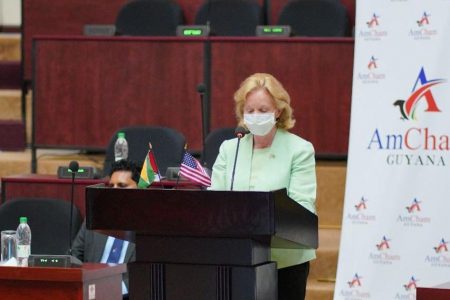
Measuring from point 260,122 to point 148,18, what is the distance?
537 cm

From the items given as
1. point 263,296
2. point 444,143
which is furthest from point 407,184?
point 263,296

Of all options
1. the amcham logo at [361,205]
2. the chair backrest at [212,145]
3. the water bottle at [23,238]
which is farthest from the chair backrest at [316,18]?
the water bottle at [23,238]

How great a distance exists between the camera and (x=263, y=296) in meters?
3.82

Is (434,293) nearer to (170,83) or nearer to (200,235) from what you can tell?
(200,235)

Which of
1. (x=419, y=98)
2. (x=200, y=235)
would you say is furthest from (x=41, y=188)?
(x=200, y=235)

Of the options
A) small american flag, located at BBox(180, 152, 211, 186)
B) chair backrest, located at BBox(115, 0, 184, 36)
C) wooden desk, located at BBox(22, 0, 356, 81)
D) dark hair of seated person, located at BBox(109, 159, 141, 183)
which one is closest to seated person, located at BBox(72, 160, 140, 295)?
dark hair of seated person, located at BBox(109, 159, 141, 183)

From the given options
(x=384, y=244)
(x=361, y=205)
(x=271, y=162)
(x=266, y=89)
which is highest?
(x=266, y=89)

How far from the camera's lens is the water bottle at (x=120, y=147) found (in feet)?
23.6

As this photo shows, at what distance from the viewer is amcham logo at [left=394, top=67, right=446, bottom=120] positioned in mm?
6484

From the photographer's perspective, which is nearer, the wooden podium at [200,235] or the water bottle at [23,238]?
the wooden podium at [200,235]

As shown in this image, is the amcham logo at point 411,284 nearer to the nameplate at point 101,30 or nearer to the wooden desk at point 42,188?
the wooden desk at point 42,188

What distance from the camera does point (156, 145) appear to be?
23.7 feet

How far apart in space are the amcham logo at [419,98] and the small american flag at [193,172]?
2439 mm

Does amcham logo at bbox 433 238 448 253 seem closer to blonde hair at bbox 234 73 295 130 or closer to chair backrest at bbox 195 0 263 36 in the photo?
blonde hair at bbox 234 73 295 130
